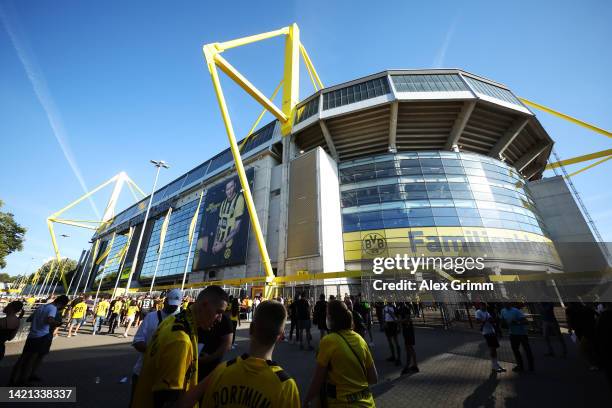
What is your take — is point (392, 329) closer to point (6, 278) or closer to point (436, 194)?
point (436, 194)

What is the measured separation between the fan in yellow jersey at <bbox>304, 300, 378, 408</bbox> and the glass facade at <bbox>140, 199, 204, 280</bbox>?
38.2 meters

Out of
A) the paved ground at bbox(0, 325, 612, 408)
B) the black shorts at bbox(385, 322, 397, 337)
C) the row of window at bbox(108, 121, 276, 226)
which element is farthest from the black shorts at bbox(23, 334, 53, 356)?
the row of window at bbox(108, 121, 276, 226)

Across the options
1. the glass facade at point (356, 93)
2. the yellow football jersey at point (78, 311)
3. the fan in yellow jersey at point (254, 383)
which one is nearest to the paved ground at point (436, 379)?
the yellow football jersey at point (78, 311)

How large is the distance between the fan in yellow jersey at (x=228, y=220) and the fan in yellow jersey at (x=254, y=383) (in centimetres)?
2893

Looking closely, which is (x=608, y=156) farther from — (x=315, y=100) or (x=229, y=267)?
(x=229, y=267)

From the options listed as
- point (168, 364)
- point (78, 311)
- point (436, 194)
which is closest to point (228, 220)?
point (78, 311)

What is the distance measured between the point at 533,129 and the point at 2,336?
40.8 m

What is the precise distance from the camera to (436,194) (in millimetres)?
25516

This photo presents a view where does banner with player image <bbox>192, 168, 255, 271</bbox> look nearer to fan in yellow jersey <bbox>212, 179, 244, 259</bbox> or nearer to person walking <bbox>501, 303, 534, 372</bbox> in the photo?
fan in yellow jersey <bbox>212, 179, 244, 259</bbox>

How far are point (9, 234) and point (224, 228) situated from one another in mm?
25338

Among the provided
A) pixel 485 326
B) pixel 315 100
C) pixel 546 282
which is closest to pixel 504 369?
pixel 485 326

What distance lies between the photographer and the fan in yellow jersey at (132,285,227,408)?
155 cm

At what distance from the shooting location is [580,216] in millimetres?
26891

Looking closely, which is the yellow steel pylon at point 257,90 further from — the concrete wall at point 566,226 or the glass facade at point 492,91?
the concrete wall at point 566,226
